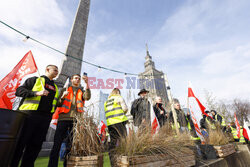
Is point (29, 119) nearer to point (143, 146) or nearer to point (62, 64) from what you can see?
point (143, 146)

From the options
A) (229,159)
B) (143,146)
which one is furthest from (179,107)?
(143,146)

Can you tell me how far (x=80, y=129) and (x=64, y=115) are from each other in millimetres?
653

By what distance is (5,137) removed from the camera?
3.44 feet

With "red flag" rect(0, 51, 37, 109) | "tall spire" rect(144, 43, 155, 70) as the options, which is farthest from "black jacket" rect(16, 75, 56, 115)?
"tall spire" rect(144, 43, 155, 70)

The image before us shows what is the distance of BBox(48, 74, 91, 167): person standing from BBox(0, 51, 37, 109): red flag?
78 centimetres

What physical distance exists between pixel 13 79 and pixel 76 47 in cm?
463

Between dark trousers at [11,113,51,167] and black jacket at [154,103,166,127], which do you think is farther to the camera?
black jacket at [154,103,166,127]

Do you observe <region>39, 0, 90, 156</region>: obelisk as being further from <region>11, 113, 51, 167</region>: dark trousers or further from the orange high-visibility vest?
<region>11, 113, 51, 167</region>: dark trousers

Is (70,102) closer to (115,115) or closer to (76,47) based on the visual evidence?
(115,115)

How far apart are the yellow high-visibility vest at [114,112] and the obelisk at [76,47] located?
3.31 metres

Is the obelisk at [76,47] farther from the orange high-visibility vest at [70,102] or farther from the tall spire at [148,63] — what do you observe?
the tall spire at [148,63]

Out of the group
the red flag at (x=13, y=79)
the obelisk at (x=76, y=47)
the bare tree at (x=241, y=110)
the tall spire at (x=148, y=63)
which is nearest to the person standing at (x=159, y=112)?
the red flag at (x=13, y=79)

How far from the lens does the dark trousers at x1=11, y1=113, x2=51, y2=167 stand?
1460 millimetres

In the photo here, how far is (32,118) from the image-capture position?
1.58 m
